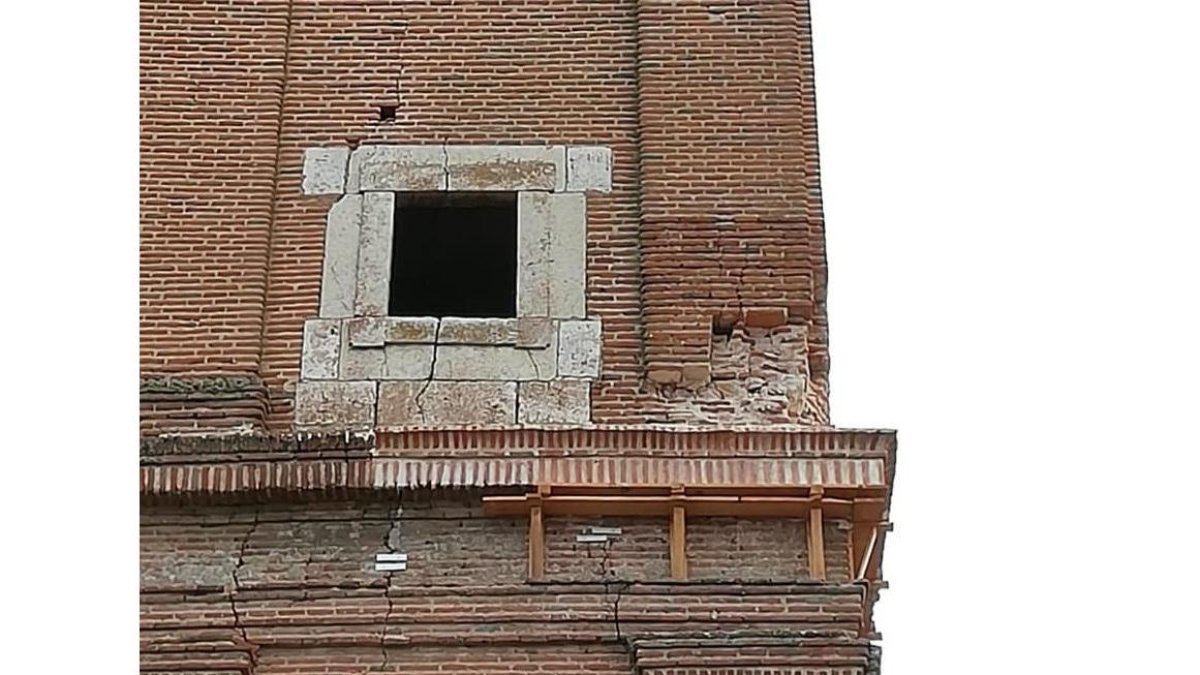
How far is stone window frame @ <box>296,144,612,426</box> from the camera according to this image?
10.4 metres

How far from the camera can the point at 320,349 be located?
34.7ft

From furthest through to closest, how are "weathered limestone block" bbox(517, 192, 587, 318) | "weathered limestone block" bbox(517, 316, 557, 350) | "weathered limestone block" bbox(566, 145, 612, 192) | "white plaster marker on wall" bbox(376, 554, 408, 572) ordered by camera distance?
"weathered limestone block" bbox(566, 145, 612, 192), "weathered limestone block" bbox(517, 192, 587, 318), "weathered limestone block" bbox(517, 316, 557, 350), "white plaster marker on wall" bbox(376, 554, 408, 572)

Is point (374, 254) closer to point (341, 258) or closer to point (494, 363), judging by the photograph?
point (341, 258)

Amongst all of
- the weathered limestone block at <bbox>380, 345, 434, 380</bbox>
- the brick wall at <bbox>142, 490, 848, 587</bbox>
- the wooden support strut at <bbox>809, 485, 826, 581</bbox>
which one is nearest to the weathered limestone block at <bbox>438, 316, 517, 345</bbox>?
the weathered limestone block at <bbox>380, 345, 434, 380</bbox>

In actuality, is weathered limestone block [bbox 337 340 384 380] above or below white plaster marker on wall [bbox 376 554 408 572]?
above

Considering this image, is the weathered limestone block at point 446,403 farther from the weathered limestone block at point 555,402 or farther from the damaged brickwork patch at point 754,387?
the damaged brickwork patch at point 754,387

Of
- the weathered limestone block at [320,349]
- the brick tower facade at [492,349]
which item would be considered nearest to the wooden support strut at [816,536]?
the brick tower facade at [492,349]

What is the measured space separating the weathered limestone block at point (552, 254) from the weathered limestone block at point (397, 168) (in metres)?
0.50

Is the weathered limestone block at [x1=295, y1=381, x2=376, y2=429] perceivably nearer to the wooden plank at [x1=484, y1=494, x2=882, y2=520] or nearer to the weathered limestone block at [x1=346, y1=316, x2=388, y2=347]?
the weathered limestone block at [x1=346, y1=316, x2=388, y2=347]

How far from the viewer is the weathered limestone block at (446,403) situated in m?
10.3

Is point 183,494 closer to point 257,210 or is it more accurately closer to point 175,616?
point 175,616

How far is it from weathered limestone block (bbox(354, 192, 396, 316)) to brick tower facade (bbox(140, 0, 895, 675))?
1 cm

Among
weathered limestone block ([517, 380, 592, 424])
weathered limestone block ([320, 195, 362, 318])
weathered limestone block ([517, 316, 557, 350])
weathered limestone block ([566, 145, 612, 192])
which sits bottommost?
weathered limestone block ([517, 380, 592, 424])

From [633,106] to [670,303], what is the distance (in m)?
1.38
